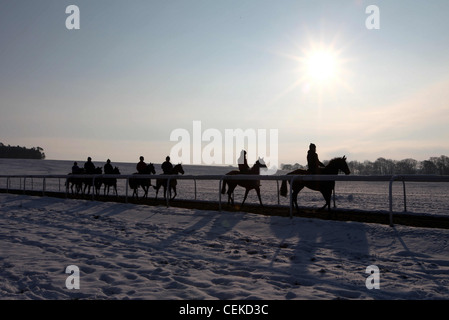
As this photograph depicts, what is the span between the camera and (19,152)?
128m

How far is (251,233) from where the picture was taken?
8891 millimetres

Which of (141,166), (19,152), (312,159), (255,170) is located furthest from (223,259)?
(19,152)

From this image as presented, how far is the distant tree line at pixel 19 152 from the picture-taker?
124m

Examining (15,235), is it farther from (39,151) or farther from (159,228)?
(39,151)

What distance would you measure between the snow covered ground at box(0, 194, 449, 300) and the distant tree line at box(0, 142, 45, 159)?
127993mm

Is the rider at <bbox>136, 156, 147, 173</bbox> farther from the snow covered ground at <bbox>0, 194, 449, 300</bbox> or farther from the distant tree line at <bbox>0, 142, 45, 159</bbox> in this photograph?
the distant tree line at <bbox>0, 142, 45, 159</bbox>

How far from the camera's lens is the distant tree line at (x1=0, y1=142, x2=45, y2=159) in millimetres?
124338

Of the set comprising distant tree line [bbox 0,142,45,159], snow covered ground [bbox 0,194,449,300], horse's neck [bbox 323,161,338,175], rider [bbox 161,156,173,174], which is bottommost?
snow covered ground [bbox 0,194,449,300]

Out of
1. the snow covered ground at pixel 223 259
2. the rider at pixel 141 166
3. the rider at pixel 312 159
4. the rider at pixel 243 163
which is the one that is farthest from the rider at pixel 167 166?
the rider at pixel 312 159

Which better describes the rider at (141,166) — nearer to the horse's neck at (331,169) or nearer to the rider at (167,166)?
the rider at (167,166)

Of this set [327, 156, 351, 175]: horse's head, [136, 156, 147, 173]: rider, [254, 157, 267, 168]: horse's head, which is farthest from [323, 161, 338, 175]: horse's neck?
[136, 156, 147, 173]: rider

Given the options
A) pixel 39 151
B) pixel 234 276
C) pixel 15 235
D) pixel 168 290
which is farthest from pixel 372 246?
pixel 39 151

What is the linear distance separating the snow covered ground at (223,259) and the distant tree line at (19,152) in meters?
128
